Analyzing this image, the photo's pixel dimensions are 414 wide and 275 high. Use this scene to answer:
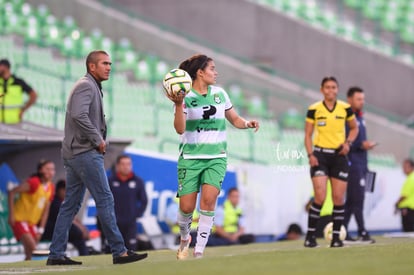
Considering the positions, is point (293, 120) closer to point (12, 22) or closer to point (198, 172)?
point (12, 22)

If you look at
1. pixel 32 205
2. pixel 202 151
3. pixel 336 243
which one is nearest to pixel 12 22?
pixel 32 205

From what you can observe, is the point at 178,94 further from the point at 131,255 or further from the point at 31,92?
the point at 31,92

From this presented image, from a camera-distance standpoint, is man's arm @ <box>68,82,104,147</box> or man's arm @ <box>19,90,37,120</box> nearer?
man's arm @ <box>68,82,104,147</box>

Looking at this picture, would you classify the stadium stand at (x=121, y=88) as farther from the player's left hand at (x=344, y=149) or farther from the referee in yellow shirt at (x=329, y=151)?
the player's left hand at (x=344, y=149)

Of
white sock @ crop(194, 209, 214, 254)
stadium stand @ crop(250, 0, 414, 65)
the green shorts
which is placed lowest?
white sock @ crop(194, 209, 214, 254)

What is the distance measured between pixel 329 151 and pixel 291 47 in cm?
1638

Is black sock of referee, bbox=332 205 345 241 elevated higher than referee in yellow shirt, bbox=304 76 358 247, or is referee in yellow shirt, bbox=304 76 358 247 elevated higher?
referee in yellow shirt, bbox=304 76 358 247

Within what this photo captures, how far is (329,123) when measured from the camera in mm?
14211

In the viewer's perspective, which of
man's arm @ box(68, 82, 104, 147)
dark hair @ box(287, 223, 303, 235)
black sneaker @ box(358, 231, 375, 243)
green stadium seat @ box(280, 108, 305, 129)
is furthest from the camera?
green stadium seat @ box(280, 108, 305, 129)

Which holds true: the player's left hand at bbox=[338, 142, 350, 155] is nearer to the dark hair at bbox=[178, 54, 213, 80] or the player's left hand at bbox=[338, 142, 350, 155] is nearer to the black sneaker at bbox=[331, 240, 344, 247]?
the black sneaker at bbox=[331, 240, 344, 247]

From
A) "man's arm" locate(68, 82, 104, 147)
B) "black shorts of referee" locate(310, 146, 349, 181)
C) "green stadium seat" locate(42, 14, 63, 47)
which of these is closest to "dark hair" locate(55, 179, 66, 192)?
"black shorts of referee" locate(310, 146, 349, 181)

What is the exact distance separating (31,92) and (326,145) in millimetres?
5424

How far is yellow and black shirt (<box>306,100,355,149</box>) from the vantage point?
14.2 meters

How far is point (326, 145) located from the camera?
14156 millimetres
